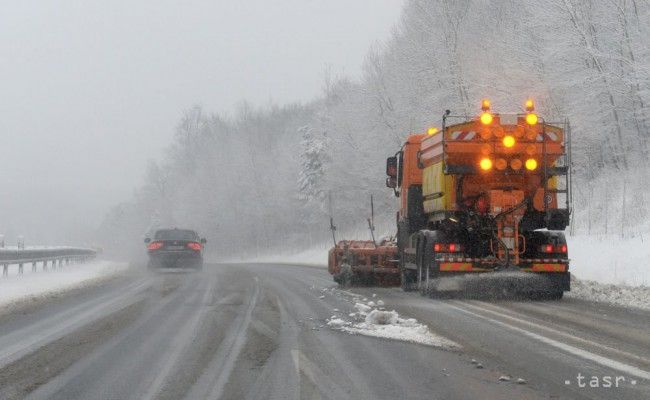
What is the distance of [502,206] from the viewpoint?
13.7m

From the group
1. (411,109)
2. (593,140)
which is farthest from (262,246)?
(593,140)

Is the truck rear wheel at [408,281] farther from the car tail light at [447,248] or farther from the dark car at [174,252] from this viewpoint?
the dark car at [174,252]

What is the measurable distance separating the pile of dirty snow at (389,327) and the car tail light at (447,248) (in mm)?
2806

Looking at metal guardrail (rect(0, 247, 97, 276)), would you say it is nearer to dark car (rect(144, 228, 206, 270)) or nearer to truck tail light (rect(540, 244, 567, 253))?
dark car (rect(144, 228, 206, 270))

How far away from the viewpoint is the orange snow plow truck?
13.7m

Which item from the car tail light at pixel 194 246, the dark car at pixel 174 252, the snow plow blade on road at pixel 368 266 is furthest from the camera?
the car tail light at pixel 194 246

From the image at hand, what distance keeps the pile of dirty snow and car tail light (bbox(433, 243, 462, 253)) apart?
2806mm

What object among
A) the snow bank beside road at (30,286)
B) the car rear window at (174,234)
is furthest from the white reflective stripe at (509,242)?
the car rear window at (174,234)

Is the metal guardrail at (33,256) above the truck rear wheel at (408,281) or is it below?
above

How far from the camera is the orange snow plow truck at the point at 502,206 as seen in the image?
1366 cm

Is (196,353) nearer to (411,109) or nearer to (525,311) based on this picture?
(525,311)

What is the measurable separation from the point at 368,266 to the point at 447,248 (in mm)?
4671

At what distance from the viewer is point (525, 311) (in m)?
11.7

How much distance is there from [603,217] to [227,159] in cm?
5819
